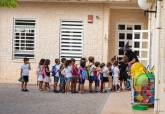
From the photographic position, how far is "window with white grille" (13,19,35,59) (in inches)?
1020

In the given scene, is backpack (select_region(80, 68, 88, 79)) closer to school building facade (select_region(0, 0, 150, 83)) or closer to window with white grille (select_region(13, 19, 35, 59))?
school building facade (select_region(0, 0, 150, 83))

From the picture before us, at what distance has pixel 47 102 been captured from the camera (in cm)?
1744

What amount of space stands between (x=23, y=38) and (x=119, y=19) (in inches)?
190

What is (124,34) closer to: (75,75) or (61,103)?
(75,75)

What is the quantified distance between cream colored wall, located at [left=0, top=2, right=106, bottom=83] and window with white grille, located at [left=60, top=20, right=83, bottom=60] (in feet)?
0.77

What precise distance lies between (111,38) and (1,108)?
1187 cm

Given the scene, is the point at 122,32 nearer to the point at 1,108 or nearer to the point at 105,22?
the point at 105,22

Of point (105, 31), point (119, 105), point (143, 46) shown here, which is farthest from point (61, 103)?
point (105, 31)


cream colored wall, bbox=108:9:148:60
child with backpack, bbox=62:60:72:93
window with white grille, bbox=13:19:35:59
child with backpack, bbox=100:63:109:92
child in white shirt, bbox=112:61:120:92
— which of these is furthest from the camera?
cream colored wall, bbox=108:9:148:60

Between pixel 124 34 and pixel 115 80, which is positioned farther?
pixel 124 34

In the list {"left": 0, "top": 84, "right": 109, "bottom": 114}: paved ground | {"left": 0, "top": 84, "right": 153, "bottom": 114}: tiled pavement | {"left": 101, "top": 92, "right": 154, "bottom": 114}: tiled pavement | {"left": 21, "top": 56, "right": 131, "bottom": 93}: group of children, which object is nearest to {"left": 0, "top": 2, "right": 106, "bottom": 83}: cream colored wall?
{"left": 21, "top": 56, "right": 131, "bottom": 93}: group of children

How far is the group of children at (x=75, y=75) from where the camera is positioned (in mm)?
21188

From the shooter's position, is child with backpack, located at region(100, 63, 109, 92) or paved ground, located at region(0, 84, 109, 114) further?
child with backpack, located at region(100, 63, 109, 92)

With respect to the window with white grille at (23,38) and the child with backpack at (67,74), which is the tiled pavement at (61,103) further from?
the window with white grille at (23,38)
